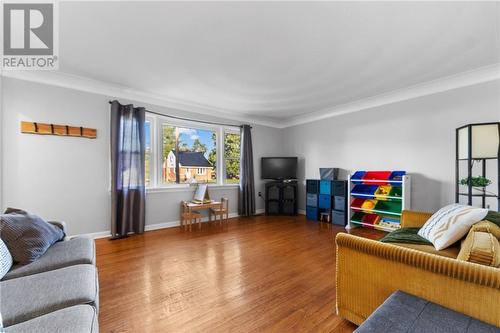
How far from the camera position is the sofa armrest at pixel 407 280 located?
1053 mm

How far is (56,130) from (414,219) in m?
4.78

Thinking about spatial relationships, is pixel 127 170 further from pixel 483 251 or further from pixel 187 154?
pixel 483 251

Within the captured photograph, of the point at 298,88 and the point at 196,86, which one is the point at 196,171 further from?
the point at 298,88

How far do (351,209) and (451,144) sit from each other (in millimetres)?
1824

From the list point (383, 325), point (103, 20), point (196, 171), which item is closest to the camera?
point (383, 325)

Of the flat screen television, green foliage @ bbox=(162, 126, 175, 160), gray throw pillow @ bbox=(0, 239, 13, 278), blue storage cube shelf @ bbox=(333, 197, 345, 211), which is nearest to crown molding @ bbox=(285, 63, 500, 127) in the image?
the flat screen television

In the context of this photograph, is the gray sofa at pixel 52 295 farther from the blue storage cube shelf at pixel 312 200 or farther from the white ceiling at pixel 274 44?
the blue storage cube shelf at pixel 312 200

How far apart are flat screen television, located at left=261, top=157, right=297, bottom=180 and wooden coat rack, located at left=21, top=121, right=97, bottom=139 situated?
3.57m

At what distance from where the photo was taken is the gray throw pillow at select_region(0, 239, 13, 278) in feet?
4.38

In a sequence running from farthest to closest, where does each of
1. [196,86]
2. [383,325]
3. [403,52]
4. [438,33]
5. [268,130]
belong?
[268,130], [196,86], [403,52], [438,33], [383,325]

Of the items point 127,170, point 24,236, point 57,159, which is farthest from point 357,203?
point 57,159

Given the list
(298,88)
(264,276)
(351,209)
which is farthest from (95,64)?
(351,209)

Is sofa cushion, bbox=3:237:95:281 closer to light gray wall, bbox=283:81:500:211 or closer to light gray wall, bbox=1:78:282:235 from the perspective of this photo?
light gray wall, bbox=1:78:282:235

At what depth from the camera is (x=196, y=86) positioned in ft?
11.5
